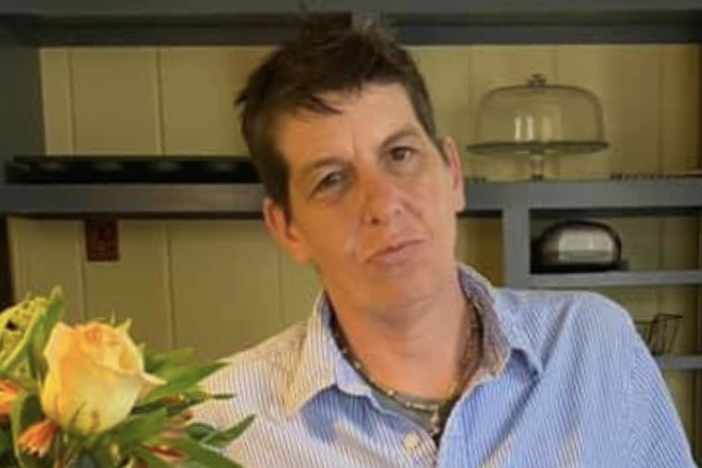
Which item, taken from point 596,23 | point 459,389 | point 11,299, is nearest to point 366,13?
point 596,23

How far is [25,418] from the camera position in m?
0.47

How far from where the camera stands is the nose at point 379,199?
928mm

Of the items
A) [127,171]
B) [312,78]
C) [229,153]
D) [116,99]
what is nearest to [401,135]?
[312,78]

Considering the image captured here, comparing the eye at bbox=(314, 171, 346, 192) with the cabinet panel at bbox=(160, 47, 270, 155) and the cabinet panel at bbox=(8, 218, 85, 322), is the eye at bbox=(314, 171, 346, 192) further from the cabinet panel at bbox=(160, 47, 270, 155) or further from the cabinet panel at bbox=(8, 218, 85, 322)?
the cabinet panel at bbox=(8, 218, 85, 322)

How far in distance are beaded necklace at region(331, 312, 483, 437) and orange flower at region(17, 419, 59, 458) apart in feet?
1.90

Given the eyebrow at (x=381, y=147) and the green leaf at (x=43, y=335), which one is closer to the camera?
the green leaf at (x=43, y=335)

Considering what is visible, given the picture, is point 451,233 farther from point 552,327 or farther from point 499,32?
point 499,32

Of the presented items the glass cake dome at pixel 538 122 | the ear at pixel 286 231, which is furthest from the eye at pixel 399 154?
the glass cake dome at pixel 538 122

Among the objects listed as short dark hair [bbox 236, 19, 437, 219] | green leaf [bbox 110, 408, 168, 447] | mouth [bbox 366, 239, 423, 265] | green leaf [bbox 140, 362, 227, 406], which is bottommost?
green leaf [bbox 110, 408, 168, 447]

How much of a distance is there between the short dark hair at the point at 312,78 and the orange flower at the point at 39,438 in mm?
577

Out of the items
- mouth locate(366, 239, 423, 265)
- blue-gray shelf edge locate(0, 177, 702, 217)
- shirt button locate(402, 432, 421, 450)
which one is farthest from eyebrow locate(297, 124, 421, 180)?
blue-gray shelf edge locate(0, 177, 702, 217)

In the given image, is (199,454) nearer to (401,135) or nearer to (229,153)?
(401,135)

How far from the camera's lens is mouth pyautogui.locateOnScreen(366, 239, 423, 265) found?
Answer: 927 mm

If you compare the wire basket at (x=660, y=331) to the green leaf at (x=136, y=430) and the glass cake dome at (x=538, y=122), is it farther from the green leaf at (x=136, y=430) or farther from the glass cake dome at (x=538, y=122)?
the green leaf at (x=136, y=430)
